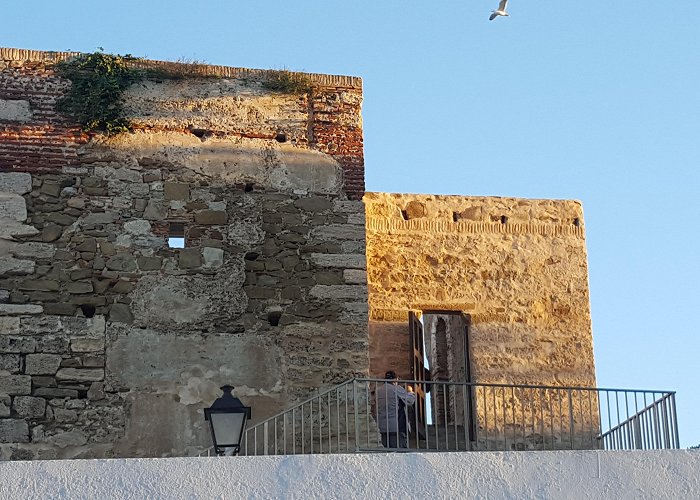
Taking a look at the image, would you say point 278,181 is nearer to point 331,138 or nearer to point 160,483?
point 331,138

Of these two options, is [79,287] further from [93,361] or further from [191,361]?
[191,361]

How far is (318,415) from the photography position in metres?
11.1

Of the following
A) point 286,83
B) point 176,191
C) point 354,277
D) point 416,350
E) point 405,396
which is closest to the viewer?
point 176,191

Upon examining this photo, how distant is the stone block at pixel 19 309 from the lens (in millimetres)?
10889

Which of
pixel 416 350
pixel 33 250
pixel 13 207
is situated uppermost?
pixel 13 207

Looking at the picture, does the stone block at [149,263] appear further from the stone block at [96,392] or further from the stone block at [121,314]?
the stone block at [96,392]

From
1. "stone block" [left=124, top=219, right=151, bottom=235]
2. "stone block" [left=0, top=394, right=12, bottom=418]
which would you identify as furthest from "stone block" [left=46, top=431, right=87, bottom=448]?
"stone block" [left=124, top=219, right=151, bottom=235]

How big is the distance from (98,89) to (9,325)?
2.40m

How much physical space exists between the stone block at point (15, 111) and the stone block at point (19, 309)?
69.2 inches

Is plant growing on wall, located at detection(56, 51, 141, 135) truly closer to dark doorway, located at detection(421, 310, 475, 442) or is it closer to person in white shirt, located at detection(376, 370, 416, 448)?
person in white shirt, located at detection(376, 370, 416, 448)

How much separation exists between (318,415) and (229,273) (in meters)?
1.56

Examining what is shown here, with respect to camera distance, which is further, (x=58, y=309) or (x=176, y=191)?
(x=176, y=191)

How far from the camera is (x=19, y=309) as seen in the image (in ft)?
35.8

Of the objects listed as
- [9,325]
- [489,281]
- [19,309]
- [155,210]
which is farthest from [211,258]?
[489,281]
